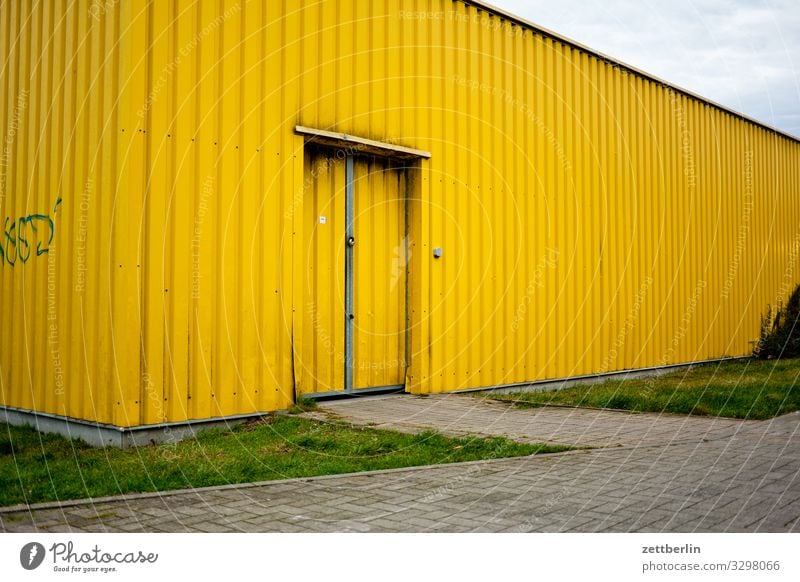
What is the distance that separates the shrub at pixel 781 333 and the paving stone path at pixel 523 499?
10.5m

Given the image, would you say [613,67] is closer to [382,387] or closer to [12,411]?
[382,387]

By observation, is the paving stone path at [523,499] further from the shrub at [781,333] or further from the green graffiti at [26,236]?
the shrub at [781,333]

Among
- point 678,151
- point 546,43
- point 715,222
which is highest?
point 546,43

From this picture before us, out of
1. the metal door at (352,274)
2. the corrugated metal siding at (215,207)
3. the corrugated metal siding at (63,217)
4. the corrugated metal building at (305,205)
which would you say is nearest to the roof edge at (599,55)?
the corrugated metal building at (305,205)

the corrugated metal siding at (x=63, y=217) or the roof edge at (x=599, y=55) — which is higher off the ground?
the roof edge at (x=599, y=55)

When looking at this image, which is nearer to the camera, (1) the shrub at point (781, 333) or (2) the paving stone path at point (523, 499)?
(2) the paving stone path at point (523, 499)

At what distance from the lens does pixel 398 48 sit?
9.70 metres

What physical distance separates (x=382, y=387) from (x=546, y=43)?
5.86 m

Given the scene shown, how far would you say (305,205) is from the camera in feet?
29.1

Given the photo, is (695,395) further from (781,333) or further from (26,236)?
(781,333)

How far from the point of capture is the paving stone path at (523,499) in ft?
14.7

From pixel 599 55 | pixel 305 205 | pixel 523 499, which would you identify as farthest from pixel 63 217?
pixel 599 55

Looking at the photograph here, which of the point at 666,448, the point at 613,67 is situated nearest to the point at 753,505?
the point at 666,448

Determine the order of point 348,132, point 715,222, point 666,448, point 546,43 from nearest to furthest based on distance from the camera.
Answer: point 666,448
point 348,132
point 546,43
point 715,222
